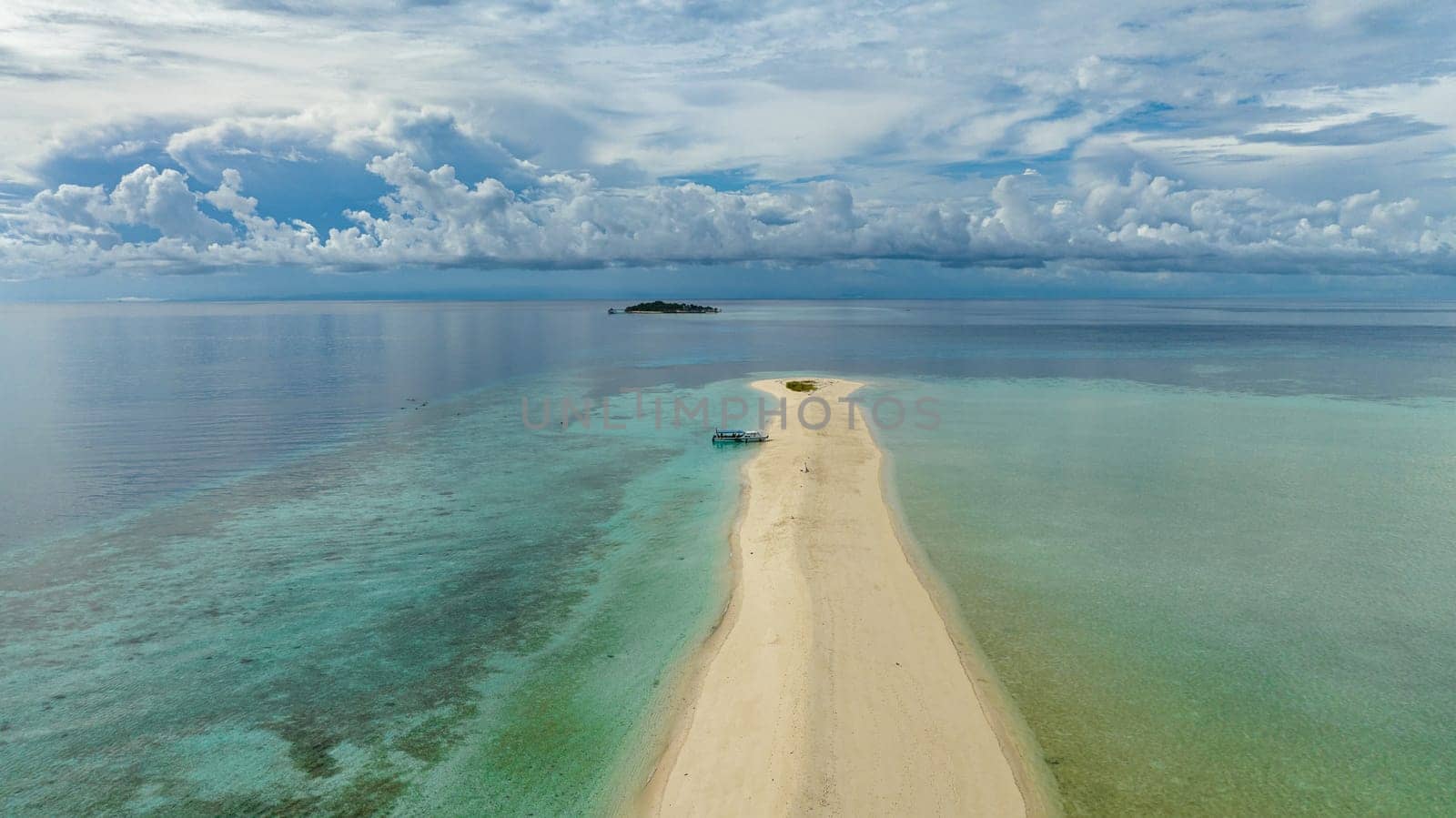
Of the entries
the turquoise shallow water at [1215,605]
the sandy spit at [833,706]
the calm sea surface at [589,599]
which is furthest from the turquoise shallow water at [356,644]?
the turquoise shallow water at [1215,605]

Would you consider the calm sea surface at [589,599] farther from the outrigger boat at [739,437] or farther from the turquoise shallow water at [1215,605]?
the outrigger boat at [739,437]

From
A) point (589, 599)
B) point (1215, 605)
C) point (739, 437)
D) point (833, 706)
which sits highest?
point (739, 437)

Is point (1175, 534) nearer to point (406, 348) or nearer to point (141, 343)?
point (406, 348)

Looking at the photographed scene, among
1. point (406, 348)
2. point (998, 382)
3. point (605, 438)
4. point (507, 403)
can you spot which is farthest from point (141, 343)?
point (998, 382)

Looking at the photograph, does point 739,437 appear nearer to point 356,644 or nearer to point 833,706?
point 356,644

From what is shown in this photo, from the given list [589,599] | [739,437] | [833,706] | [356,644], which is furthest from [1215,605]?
[739,437]

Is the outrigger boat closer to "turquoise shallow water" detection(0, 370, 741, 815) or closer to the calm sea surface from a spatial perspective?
the calm sea surface

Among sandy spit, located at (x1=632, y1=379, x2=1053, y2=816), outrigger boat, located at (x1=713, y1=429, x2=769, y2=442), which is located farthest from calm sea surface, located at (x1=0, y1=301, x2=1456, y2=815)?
outrigger boat, located at (x1=713, y1=429, x2=769, y2=442)
